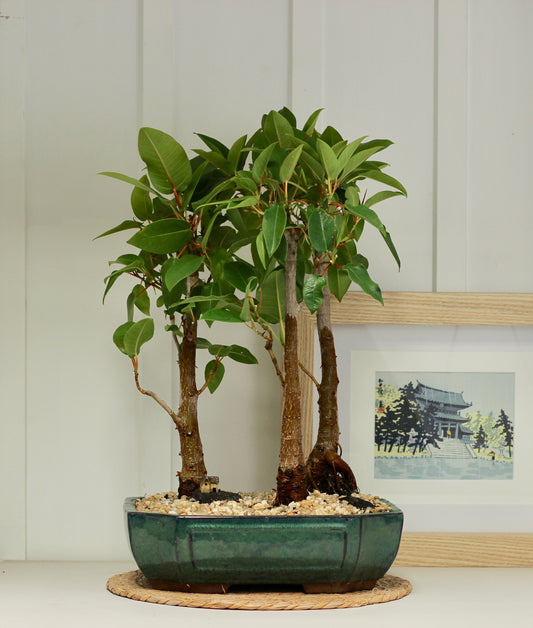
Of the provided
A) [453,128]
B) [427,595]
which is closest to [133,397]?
[427,595]

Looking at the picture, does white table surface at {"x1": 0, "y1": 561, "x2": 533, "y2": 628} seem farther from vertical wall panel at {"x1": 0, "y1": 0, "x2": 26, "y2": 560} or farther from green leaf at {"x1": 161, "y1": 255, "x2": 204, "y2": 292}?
green leaf at {"x1": 161, "y1": 255, "x2": 204, "y2": 292}

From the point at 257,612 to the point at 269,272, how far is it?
0.36 metres

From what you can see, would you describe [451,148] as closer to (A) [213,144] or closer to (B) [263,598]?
(A) [213,144]

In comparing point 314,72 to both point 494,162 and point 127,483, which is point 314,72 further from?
point 127,483

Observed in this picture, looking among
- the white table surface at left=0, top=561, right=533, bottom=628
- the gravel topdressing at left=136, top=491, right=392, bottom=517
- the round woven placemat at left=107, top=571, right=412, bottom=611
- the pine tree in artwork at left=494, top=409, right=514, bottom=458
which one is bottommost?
the white table surface at left=0, top=561, right=533, bottom=628

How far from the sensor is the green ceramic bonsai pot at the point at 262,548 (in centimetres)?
82

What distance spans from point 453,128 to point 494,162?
0.25 ft

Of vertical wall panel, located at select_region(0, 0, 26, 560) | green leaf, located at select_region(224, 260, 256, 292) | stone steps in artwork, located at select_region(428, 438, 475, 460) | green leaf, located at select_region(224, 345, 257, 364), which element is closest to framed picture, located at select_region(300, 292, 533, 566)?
stone steps in artwork, located at select_region(428, 438, 475, 460)

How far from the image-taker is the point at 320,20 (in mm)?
1160

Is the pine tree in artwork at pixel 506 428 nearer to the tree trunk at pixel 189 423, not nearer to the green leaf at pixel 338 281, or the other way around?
the green leaf at pixel 338 281

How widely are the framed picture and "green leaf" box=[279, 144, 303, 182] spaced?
30cm

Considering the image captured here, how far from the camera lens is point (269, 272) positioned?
0.90 m

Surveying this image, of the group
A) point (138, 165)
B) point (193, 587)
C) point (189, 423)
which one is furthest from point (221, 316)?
point (138, 165)

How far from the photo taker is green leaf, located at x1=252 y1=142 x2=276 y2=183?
824 millimetres
